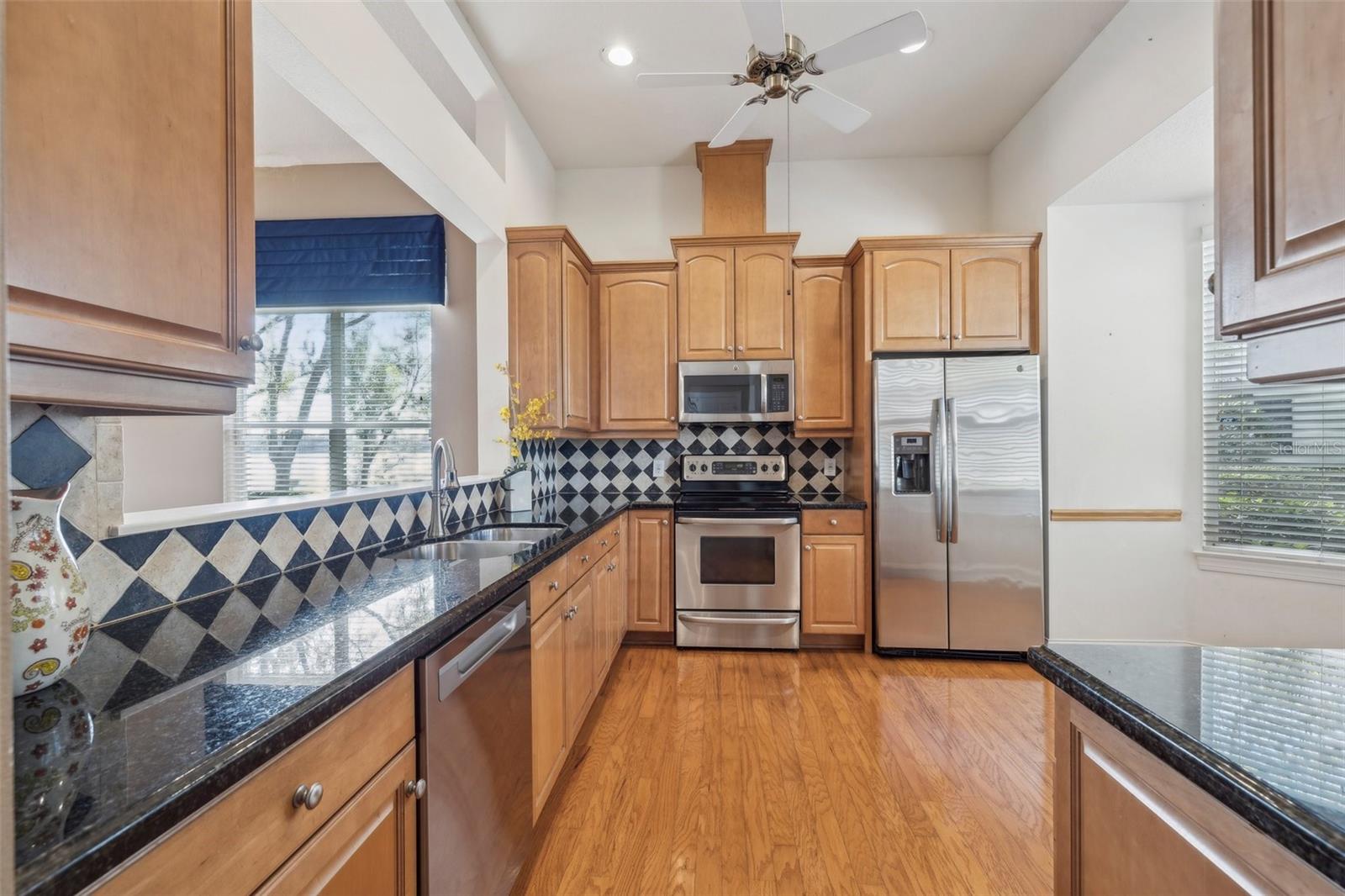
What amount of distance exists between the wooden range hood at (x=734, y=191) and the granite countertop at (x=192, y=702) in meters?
3.08

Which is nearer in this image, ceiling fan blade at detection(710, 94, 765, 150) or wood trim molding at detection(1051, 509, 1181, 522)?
ceiling fan blade at detection(710, 94, 765, 150)

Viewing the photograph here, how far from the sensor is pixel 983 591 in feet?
10.5

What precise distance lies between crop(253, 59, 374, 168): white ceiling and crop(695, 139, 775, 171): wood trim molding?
206 centimetres

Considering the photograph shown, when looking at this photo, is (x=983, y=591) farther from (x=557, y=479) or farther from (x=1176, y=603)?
(x=557, y=479)

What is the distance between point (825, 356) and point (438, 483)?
97.0 inches

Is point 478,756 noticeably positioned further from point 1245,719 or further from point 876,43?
point 876,43

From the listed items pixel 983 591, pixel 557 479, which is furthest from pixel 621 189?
pixel 983 591

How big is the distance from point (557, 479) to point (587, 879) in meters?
2.56

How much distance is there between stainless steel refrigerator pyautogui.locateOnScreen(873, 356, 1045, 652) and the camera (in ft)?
10.4

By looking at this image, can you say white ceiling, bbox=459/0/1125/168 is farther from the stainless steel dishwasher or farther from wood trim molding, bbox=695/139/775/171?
the stainless steel dishwasher

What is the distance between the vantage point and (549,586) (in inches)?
71.0

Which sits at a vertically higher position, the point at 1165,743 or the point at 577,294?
the point at 577,294

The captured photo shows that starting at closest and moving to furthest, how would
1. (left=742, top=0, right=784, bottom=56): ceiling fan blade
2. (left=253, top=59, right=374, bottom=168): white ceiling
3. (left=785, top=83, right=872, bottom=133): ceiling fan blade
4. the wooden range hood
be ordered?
1. (left=742, top=0, right=784, bottom=56): ceiling fan blade
2. (left=785, top=83, right=872, bottom=133): ceiling fan blade
3. (left=253, top=59, right=374, bottom=168): white ceiling
4. the wooden range hood

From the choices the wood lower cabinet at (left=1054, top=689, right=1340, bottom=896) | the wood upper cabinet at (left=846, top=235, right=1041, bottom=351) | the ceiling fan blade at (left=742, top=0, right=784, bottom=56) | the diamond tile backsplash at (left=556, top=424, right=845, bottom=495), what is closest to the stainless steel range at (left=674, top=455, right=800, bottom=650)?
the diamond tile backsplash at (left=556, top=424, right=845, bottom=495)
